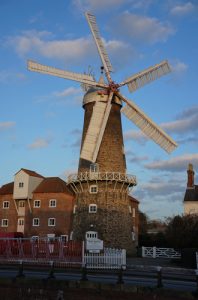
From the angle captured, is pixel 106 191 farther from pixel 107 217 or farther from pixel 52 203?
pixel 52 203

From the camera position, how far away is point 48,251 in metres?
27.9

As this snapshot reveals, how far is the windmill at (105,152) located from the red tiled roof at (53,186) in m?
13.5

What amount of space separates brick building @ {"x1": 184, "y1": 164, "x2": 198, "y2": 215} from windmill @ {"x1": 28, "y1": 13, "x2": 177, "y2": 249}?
31243 mm

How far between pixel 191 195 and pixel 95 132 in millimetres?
35856

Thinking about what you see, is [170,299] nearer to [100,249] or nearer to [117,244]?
[100,249]

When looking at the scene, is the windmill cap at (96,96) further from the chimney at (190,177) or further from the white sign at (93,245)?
the chimney at (190,177)

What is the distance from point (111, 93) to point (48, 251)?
55.1 feet

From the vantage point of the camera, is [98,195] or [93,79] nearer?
[98,195]

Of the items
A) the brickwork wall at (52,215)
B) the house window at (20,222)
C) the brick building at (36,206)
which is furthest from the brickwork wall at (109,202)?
the house window at (20,222)

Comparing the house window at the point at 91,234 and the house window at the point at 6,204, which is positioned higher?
the house window at the point at 6,204

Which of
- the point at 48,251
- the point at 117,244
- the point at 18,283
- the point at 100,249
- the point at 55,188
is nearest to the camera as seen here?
the point at 18,283

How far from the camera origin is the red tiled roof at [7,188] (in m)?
56.1

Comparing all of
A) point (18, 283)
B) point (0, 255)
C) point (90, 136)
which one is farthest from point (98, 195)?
point (18, 283)

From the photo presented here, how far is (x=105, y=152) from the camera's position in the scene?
126 feet
